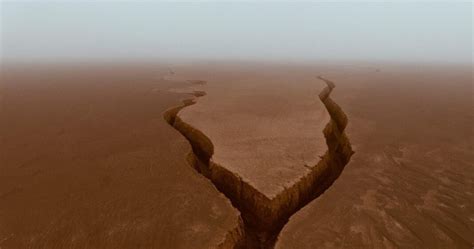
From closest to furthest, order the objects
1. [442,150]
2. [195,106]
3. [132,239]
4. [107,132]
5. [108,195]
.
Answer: [132,239] → [108,195] → [442,150] → [107,132] → [195,106]

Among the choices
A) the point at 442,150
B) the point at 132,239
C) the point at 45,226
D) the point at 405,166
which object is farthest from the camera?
the point at 442,150

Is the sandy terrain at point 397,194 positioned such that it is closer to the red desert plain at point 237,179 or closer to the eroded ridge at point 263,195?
the red desert plain at point 237,179

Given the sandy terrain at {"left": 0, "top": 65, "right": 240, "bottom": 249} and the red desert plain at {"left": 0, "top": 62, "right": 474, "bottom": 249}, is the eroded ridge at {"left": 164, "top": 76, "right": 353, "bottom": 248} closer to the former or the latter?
the red desert plain at {"left": 0, "top": 62, "right": 474, "bottom": 249}

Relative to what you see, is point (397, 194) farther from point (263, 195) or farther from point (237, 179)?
point (237, 179)

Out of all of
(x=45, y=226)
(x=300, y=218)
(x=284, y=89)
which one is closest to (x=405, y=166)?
(x=300, y=218)

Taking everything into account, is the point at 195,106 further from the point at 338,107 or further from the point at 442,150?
the point at 442,150

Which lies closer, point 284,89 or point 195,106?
point 195,106
